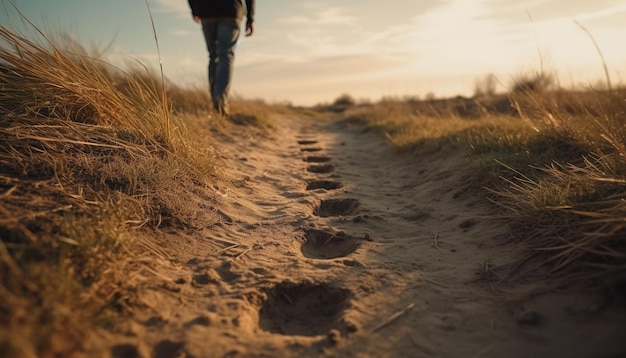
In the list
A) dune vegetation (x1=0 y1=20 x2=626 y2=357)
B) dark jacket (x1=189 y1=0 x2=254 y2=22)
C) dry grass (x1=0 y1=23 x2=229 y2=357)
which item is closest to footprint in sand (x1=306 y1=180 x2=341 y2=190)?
dune vegetation (x1=0 y1=20 x2=626 y2=357)

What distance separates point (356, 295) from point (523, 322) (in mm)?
634

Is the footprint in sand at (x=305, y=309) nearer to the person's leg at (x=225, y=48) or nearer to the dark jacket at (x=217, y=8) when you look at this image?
the person's leg at (x=225, y=48)

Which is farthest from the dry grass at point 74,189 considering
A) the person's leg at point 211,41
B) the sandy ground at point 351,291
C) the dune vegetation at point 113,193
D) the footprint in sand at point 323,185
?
the person's leg at point 211,41

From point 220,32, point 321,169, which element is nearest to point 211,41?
point 220,32

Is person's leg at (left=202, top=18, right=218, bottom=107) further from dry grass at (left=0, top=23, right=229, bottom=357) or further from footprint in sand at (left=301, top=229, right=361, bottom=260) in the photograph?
footprint in sand at (left=301, top=229, right=361, bottom=260)

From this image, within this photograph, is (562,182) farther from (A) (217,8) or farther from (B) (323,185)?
(A) (217,8)

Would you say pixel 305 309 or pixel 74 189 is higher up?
pixel 74 189

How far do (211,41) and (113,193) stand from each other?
3460 mm

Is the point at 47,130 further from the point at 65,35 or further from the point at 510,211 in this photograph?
the point at 510,211

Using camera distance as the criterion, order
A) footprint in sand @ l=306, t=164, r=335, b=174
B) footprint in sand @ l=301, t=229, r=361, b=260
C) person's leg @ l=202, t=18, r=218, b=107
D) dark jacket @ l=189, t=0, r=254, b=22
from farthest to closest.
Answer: person's leg @ l=202, t=18, r=218, b=107, dark jacket @ l=189, t=0, r=254, b=22, footprint in sand @ l=306, t=164, r=335, b=174, footprint in sand @ l=301, t=229, r=361, b=260

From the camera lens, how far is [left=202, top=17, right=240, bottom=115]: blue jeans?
4.79 m

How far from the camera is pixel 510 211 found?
2385mm

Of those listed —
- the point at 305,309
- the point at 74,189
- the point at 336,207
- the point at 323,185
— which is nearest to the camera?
the point at 305,309

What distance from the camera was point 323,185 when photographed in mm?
3721
